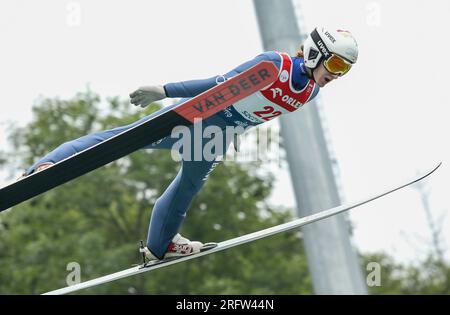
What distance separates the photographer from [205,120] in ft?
23.3

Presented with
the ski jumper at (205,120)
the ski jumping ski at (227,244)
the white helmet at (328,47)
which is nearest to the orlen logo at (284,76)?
the ski jumper at (205,120)

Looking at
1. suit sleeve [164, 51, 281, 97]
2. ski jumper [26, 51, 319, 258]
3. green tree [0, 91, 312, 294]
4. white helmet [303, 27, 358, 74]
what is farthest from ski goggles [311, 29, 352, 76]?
green tree [0, 91, 312, 294]

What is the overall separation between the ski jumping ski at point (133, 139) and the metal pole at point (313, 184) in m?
5.12

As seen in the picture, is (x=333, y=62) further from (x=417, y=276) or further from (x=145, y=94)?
(x=417, y=276)

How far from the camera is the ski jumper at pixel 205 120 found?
6848 millimetres

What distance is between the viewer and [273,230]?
778cm

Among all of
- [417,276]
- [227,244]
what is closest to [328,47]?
[227,244]

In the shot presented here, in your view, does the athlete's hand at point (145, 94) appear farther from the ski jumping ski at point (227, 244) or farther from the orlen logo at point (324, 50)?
the ski jumping ski at point (227, 244)

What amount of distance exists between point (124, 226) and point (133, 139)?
15.5m

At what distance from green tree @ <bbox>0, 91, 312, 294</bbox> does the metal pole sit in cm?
758

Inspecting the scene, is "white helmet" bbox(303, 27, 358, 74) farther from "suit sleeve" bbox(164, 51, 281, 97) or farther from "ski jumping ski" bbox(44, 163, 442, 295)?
"ski jumping ski" bbox(44, 163, 442, 295)

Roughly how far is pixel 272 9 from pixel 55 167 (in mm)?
5811
